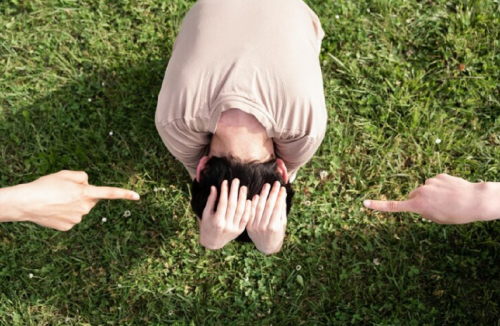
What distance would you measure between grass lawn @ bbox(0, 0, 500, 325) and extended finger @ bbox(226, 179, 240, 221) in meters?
1.68

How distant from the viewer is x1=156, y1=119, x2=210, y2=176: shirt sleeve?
2.91 metres

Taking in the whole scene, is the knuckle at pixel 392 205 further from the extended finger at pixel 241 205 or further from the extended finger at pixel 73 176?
the extended finger at pixel 73 176

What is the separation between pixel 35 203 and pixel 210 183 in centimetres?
110

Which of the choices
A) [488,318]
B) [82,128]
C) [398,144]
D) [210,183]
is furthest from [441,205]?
[82,128]

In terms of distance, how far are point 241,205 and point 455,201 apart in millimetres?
1319

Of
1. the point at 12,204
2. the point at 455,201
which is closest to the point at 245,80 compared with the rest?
the point at 455,201

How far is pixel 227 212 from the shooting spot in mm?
2717

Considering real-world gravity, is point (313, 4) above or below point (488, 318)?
above

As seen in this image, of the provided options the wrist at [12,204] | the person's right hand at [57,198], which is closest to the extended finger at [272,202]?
the person's right hand at [57,198]

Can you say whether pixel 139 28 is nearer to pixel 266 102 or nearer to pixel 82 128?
pixel 82 128

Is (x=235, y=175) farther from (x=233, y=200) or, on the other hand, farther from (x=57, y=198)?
(x=57, y=198)

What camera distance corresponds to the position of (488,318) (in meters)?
4.20

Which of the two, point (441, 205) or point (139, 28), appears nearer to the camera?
point (441, 205)

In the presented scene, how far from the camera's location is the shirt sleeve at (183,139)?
115 inches
